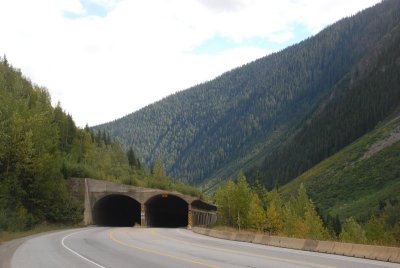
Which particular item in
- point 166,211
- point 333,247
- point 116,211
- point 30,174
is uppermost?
point 30,174

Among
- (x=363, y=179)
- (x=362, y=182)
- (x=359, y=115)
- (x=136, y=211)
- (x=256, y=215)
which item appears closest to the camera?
(x=256, y=215)

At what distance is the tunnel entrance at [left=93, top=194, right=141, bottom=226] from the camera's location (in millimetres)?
64312

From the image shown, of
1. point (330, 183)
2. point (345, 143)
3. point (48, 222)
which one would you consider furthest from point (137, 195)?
point (345, 143)

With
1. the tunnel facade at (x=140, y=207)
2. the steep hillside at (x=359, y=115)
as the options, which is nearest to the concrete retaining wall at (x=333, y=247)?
the tunnel facade at (x=140, y=207)

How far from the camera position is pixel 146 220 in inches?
2470

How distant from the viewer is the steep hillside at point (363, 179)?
344 feet

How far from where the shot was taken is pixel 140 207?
245 feet

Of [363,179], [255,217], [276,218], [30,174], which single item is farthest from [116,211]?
[363,179]

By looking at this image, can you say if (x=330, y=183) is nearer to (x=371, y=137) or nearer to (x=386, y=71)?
(x=371, y=137)

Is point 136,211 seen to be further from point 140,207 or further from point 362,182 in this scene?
point 362,182

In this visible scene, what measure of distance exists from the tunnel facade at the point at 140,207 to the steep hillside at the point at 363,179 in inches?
1346

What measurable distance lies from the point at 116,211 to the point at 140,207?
447 centimetres

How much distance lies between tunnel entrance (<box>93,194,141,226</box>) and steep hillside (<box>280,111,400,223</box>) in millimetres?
42121

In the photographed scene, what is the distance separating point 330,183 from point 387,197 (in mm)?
35329
